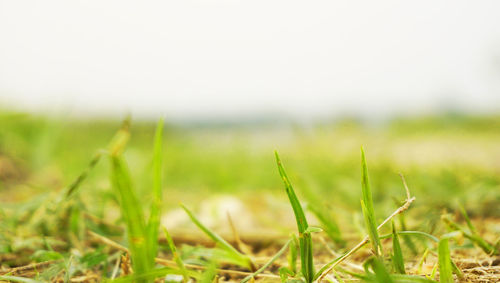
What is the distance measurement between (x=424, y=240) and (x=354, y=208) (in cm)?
55

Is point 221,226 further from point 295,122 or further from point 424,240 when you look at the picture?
Answer: point 295,122

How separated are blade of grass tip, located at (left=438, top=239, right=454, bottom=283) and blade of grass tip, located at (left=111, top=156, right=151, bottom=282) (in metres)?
0.35

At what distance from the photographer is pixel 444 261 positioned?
0.40m

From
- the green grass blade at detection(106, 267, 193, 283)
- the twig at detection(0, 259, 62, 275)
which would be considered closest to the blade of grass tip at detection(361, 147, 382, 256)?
the green grass blade at detection(106, 267, 193, 283)

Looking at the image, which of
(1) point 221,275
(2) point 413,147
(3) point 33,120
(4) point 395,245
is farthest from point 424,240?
(2) point 413,147

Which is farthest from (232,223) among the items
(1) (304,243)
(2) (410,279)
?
(2) (410,279)

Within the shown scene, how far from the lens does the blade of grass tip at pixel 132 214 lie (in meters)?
0.35

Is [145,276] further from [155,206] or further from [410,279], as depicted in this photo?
[410,279]

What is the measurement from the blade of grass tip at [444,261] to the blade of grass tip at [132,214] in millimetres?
351

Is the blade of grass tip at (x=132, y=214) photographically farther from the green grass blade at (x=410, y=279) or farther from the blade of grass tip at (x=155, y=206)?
the green grass blade at (x=410, y=279)

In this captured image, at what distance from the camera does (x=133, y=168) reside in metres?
1.38

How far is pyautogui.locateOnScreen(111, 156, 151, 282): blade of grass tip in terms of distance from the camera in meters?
0.35

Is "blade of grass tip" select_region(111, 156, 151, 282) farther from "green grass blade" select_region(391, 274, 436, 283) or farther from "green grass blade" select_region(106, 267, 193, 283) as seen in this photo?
"green grass blade" select_region(391, 274, 436, 283)

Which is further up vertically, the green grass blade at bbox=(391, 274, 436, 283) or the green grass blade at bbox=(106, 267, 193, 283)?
the green grass blade at bbox=(106, 267, 193, 283)
